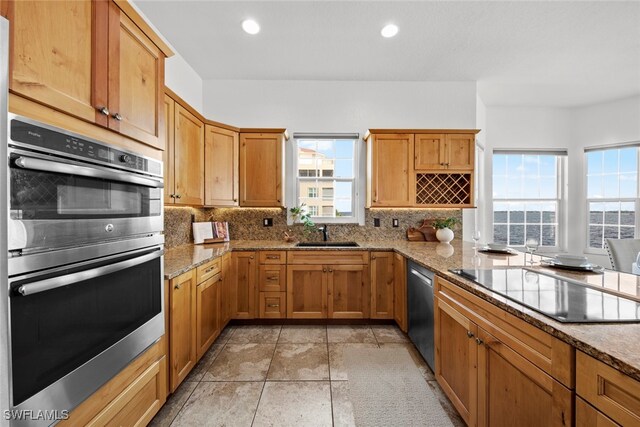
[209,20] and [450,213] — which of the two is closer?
[209,20]

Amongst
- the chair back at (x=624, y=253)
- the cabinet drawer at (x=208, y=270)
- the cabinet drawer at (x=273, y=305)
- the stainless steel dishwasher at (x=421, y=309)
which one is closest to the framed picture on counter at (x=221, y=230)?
the cabinet drawer at (x=208, y=270)

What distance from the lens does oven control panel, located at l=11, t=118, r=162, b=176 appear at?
804 millimetres

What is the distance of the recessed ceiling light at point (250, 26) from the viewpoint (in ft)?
8.00

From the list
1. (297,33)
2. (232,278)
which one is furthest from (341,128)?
(232,278)

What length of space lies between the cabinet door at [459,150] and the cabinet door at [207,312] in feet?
9.62

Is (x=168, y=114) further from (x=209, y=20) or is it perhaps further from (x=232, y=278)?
(x=232, y=278)

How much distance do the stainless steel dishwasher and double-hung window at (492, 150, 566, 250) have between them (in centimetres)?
272

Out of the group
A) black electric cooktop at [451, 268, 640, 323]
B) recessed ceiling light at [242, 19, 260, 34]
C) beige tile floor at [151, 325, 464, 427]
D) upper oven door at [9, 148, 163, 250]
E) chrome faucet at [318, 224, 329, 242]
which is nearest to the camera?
upper oven door at [9, 148, 163, 250]

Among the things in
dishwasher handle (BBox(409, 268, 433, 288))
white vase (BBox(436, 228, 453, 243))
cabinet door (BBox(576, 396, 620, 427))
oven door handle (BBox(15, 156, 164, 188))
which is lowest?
cabinet door (BBox(576, 396, 620, 427))

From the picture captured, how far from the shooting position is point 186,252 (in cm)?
250

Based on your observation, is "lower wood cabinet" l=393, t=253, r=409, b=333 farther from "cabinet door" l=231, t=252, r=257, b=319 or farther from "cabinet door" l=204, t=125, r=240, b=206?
"cabinet door" l=204, t=125, r=240, b=206

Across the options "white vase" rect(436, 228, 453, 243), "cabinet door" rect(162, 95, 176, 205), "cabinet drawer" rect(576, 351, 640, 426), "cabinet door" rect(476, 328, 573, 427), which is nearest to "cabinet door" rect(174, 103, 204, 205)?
"cabinet door" rect(162, 95, 176, 205)

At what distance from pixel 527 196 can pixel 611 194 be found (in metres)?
1.11

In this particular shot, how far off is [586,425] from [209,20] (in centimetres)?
343
